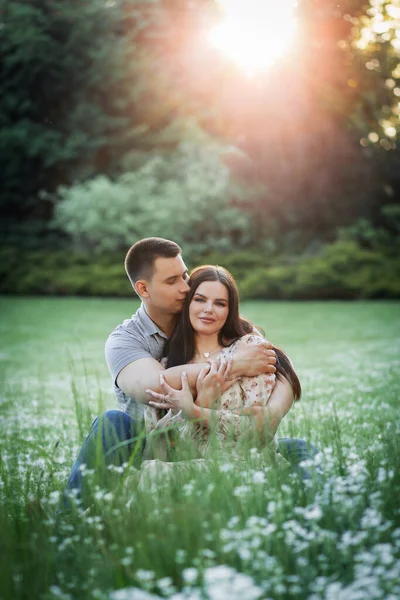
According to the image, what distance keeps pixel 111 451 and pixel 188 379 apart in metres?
0.58

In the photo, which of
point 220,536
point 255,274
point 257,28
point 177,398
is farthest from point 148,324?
point 255,274

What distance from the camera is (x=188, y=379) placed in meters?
3.85

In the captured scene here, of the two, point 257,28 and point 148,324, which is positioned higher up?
point 257,28

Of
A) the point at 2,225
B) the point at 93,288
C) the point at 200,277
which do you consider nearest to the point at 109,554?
the point at 200,277

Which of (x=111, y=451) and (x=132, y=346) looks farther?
(x=132, y=346)

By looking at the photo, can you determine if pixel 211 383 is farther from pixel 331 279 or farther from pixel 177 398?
pixel 331 279

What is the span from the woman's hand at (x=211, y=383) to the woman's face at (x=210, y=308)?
1.02ft

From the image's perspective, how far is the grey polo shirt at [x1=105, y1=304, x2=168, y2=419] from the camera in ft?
13.5

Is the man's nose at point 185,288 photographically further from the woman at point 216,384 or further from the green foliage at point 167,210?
the green foliage at point 167,210

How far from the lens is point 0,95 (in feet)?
100

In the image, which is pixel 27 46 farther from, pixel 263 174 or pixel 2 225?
pixel 263 174

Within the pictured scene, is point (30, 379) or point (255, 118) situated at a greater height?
point (255, 118)

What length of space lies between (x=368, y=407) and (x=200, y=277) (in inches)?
144

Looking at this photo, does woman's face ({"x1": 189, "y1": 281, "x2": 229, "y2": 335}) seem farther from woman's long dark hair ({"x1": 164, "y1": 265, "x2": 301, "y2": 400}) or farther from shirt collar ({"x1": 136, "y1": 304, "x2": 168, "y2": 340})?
shirt collar ({"x1": 136, "y1": 304, "x2": 168, "y2": 340})
